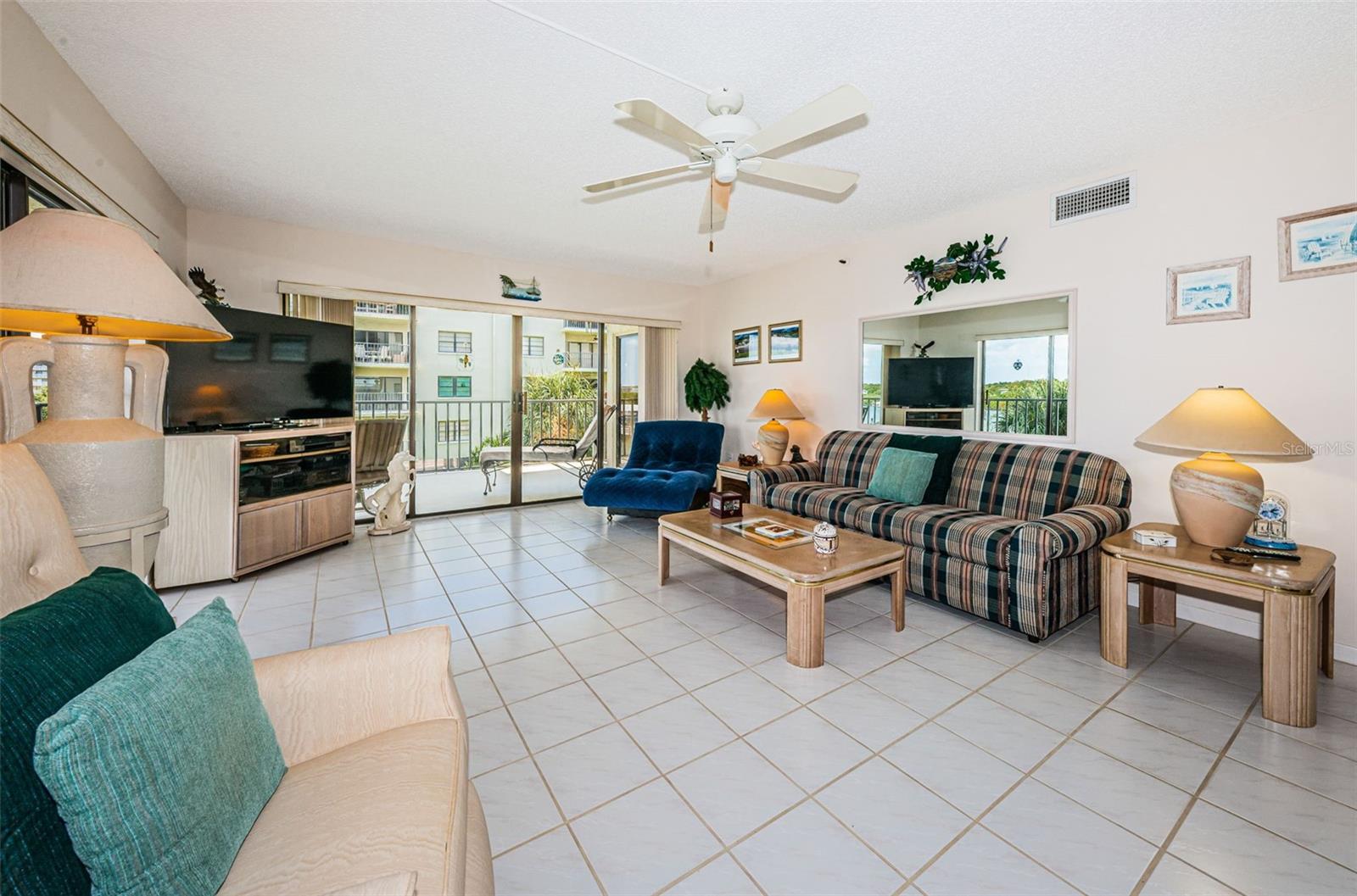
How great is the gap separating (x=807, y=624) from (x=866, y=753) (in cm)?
62

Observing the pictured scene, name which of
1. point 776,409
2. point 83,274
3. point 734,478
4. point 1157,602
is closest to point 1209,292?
point 1157,602

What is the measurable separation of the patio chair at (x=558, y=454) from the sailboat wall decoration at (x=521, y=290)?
1472mm

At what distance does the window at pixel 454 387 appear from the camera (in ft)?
19.4

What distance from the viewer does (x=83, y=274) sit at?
1.38 meters

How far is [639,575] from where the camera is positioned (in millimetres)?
3572

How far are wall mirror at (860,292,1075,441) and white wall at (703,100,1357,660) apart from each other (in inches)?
4.2

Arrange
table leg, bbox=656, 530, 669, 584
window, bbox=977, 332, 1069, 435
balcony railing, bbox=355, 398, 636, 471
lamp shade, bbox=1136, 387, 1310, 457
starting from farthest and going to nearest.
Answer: balcony railing, bbox=355, 398, 636, 471 < window, bbox=977, 332, 1069, 435 < table leg, bbox=656, 530, 669, 584 < lamp shade, bbox=1136, 387, 1310, 457

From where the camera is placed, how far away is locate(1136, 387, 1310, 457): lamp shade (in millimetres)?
2236

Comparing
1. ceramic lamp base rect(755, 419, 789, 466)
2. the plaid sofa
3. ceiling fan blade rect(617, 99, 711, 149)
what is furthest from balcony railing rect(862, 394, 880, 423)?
ceiling fan blade rect(617, 99, 711, 149)

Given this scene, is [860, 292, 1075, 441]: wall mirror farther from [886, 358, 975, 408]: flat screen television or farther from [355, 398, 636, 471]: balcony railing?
[355, 398, 636, 471]: balcony railing

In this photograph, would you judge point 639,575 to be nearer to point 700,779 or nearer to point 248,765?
point 700,779

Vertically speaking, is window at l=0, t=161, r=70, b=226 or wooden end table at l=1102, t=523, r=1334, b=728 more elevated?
window at l=0, t=161, r=70, b=226

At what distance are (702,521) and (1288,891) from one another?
252cm

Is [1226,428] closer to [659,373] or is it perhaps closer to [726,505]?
[726,505]
